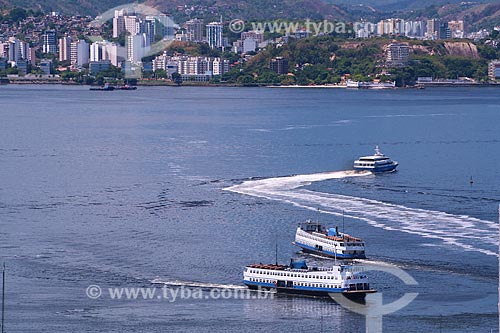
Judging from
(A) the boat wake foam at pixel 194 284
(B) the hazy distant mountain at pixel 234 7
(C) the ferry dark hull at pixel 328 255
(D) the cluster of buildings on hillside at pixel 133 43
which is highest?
(B) the hazy distant mountain at pixel 234 7

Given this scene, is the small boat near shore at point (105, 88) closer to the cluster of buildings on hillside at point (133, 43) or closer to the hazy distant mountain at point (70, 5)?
the cluster of buildings on hillside at point (133, 43)

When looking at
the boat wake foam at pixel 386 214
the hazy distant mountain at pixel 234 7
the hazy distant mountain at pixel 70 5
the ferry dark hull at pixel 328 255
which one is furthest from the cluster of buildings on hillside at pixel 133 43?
the ferry dark hull at pixel 328 255

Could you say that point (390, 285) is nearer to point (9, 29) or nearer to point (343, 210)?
point (343, 210)

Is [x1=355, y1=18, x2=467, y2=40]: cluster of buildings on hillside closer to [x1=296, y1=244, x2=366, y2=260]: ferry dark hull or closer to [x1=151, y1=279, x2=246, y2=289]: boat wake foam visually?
[x1=296, y1=244, x2=366, y2=260]: ferry dark hull

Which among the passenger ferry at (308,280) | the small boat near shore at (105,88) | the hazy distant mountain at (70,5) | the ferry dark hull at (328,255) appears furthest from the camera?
the hazy distant mountain at (70,5)

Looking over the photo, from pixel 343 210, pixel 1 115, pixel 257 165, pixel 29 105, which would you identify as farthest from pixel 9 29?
pixel 343 210

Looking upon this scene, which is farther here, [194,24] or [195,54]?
[194,24]

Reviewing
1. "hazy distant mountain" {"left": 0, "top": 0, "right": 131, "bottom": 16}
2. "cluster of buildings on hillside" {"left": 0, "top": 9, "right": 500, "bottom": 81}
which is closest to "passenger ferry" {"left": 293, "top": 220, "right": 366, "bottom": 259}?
"cluster of buildings on hillside" {"left": 0, "top": 9, "right": 500, "bottom": 81}
